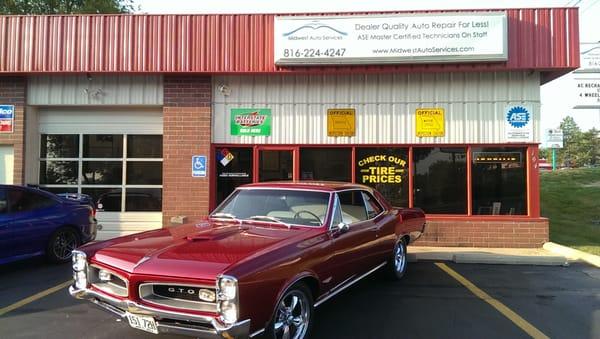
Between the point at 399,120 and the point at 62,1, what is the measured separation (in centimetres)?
2217

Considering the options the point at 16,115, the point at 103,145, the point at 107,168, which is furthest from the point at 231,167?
the point at 16,115

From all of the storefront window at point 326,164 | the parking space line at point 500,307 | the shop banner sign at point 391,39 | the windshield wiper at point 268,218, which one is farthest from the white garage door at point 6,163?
the parking space line at point 500,307

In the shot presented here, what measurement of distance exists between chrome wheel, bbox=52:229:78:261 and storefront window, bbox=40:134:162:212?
9.81ft

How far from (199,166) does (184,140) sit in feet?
2.29

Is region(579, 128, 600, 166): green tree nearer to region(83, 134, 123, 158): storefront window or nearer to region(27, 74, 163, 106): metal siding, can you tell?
region(27, 74, 163, 106): metal siding

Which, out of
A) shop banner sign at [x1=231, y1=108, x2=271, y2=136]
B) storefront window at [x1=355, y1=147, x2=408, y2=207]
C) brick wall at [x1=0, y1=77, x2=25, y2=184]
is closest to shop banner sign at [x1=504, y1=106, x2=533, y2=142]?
storefront window at [x1=355, y1=147, x2=408, y2=207]

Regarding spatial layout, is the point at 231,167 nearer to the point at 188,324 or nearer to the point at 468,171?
the point at 468,171

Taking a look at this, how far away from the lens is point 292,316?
13.6 feet

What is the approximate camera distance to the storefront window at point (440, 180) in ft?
34.3

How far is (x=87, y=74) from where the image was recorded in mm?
10695

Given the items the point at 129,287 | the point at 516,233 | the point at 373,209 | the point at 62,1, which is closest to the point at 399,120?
the point at 516,233

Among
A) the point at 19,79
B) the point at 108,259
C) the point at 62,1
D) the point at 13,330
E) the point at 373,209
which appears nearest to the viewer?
the point at 108,259

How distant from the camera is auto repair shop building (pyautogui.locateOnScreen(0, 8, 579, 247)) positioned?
387 inches

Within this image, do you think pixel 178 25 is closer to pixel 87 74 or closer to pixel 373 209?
pixel 87 74
